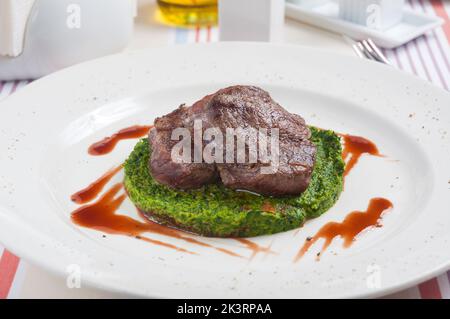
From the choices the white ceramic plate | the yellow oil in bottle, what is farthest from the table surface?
the white ceramic plate

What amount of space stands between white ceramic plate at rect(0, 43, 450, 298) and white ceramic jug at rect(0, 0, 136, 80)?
0.29 m

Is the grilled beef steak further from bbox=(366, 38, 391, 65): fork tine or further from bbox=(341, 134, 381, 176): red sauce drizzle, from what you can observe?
bbox=(366, 38, 391, 65): fork tine

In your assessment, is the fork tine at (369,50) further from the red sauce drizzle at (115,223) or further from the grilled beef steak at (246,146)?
the red sauce drizzle at (115,223)

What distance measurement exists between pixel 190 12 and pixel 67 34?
129 cm

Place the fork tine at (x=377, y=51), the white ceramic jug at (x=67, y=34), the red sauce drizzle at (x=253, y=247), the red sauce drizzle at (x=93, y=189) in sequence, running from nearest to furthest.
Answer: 1. the red sauce drizzle at (x=253, y=247)
2. the red sauce drizzle at (x=93, y=189)
3. the white ceramic jug at (x=67, y=34)
4. the fork tine at (x=377, y=51)

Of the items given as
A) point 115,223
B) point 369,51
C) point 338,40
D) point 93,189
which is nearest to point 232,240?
point 115,223

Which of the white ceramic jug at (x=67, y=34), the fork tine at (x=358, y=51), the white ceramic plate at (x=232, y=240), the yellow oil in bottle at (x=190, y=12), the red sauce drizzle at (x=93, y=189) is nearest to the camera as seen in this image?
the white ceramic plate at (x=232, y=240)

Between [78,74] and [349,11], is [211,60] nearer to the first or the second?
[78,74]

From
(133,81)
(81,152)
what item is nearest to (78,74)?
(133,81)

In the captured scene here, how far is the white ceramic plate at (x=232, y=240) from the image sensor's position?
2555 millimetres

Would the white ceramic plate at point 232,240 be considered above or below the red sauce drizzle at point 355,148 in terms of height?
above

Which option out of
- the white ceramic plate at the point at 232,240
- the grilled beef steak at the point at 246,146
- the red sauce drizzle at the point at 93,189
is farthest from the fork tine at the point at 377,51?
the red sauce drizzle at the point at 93,189

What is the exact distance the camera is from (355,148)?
372 cm

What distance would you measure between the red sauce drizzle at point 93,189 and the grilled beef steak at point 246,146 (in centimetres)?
31
